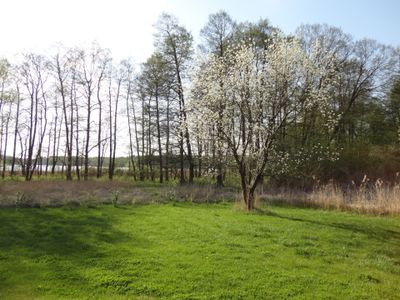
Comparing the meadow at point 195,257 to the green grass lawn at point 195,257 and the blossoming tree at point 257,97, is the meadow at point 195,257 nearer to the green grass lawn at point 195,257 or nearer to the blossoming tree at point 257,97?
the green grass lawn at point 195,257

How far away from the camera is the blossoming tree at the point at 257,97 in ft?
47.8

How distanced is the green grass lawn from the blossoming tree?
12.9ft

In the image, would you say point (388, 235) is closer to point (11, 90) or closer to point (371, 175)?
point (371, 175)

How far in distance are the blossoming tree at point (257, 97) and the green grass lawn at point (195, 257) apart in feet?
12.9

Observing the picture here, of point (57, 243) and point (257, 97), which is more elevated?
point (257, 97)

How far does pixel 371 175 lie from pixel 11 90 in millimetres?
33566

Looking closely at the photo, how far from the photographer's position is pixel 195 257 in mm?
7387

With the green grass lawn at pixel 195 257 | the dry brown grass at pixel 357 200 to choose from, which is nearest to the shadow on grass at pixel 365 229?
the green grass lawn at pixel 195 257

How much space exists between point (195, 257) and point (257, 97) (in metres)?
9.01

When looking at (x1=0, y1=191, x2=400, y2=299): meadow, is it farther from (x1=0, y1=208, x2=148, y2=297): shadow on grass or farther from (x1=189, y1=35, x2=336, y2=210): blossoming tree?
(x1=189, y1=35, x2=336, y2=210): blossoming tree

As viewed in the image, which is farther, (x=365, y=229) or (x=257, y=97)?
(x=257, y=97)

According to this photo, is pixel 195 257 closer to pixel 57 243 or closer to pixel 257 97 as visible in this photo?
pixel 57 243


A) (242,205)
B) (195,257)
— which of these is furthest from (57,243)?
(242,205)

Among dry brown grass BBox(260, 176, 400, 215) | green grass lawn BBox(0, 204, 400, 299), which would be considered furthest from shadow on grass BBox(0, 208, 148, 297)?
dry brown grass BBox(260, 176, 400, 215)
